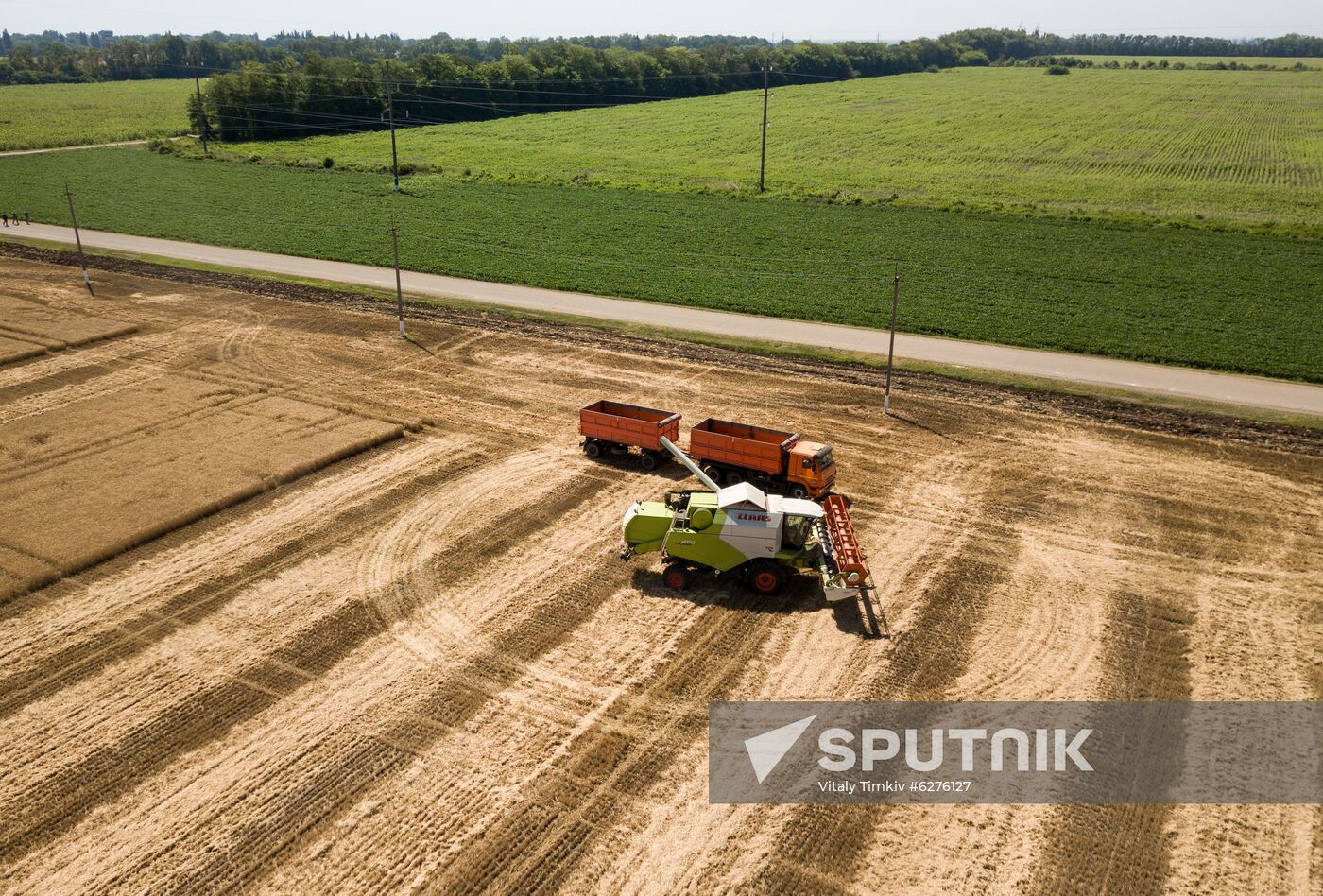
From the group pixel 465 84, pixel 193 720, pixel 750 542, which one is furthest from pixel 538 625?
pixel 465 84

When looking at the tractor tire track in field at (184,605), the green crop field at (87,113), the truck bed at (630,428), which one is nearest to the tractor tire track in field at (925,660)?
the truck bed at (630,428)

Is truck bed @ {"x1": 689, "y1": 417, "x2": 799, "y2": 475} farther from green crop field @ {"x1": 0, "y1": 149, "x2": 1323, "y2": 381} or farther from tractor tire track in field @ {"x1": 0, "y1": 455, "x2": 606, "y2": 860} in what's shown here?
green crop field @ {"x1": 0, "y1": 149, "x2": 1323, "y2": 381}

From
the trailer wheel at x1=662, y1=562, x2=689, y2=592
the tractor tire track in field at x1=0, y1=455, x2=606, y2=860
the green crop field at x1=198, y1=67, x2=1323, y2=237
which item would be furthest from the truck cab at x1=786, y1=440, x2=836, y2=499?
the green crop field at x1=198, y1=67, x2=1323, y2=237

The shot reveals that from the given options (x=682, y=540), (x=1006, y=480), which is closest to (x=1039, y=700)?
(x=682, y=540)

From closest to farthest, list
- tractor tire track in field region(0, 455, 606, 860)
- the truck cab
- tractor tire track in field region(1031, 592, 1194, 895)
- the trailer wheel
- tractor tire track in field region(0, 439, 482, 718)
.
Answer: tractor tire track in field region(1031, 592, 1194, 895) → tractor tire track in field region(0, 455, 606, 860) → tractor tire track in field region(0, 439, 482, 718) → the trailer wheel → the truck cab

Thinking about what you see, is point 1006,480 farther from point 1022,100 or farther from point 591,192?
point 1022,100

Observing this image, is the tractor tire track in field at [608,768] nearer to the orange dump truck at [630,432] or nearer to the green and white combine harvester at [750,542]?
the green and white combine harvester at [750,542]

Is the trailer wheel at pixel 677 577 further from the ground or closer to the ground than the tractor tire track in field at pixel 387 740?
further from the ground
